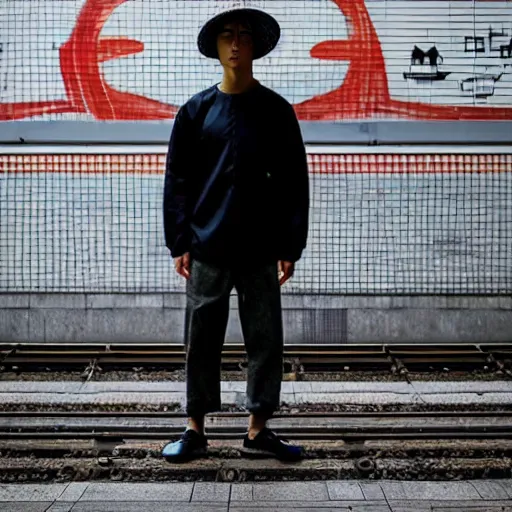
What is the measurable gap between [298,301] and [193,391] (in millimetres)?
4156

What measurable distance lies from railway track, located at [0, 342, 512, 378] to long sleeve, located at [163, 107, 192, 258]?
9.68 feet

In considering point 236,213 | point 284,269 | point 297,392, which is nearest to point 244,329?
point 284,269

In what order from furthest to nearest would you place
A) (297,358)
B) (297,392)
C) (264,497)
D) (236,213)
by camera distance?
1. (297,358)
2. (297,392)
3. (236,213)
4. (264,497)

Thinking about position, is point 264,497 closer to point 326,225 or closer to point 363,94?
point 326,225

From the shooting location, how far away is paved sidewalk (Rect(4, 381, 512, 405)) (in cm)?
552

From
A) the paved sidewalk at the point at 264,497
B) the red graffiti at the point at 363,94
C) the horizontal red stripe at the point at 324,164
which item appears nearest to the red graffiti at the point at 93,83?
the horizontal red stripe at the point at 324,164

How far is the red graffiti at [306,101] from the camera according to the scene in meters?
8.66

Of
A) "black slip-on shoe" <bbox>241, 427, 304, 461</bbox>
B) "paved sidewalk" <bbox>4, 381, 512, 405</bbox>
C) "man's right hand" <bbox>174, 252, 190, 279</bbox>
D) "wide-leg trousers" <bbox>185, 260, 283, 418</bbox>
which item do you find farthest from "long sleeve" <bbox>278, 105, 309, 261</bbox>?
"paved sidewalk" <bbox>4, 381, 512, 405</bbox>

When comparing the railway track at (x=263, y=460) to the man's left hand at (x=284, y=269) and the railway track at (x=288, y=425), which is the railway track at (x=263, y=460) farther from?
the man's left hand at (x=284, y=269)

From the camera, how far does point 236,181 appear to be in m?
3.69

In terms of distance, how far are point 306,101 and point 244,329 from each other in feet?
17.7

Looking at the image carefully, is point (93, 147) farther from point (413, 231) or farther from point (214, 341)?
point (214, 341)

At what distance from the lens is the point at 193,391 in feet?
12.5

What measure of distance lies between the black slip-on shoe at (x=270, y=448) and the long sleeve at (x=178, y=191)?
1047 millimetres
